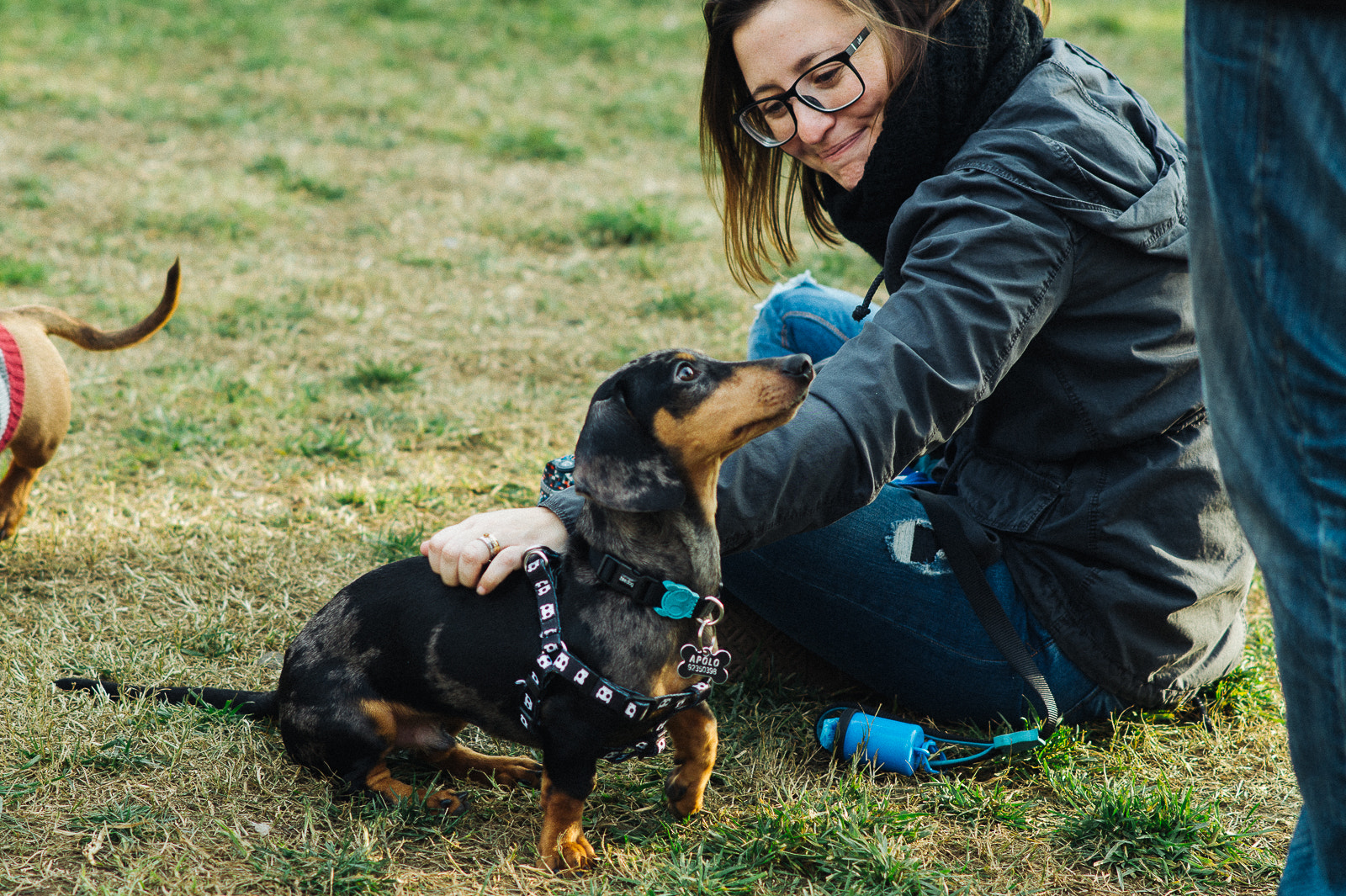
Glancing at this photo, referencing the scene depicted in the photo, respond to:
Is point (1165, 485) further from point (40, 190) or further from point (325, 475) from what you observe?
point (40, 190)

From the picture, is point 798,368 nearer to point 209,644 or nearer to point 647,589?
point 647,589

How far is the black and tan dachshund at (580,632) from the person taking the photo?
2133 millimetres

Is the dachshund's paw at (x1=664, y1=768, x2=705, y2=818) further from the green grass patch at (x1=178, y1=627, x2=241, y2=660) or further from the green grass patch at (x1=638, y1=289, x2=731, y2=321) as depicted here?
the green grass patch at (x1=638, y1=289, x2=731, y2=321)

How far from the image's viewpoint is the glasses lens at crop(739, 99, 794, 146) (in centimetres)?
260

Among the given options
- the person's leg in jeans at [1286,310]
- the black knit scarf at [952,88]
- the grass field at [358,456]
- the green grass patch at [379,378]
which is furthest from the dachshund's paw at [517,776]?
the green grass patch at [379,378]

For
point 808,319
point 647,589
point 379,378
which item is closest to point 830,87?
point 808,319

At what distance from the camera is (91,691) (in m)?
2.75

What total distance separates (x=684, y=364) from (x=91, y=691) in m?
1.74

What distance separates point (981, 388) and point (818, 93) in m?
0.83

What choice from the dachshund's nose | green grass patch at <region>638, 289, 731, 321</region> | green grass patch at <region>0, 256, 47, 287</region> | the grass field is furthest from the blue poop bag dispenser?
green grass patch at <region>0, 256, 47, 287</region>

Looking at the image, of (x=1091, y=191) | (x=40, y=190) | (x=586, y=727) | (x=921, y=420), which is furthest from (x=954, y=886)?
Result: (x=40, y=190)

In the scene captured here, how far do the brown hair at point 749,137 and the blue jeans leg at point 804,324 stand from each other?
12 cm

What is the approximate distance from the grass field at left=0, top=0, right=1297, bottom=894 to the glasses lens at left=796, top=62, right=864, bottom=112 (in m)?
1.51

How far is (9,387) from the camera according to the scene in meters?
3.31
